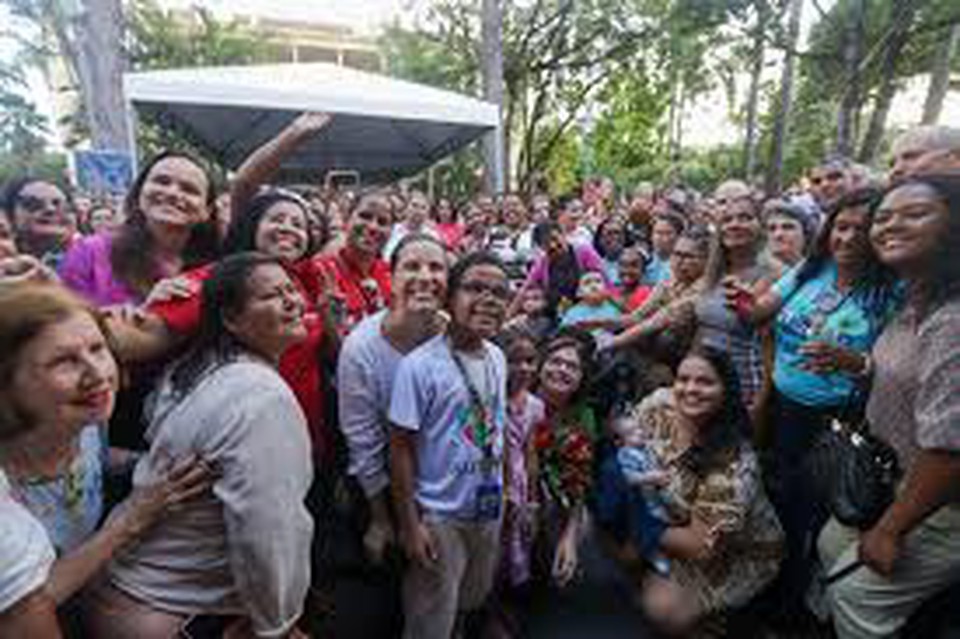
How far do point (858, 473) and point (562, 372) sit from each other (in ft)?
4.66

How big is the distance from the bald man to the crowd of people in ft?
0.04

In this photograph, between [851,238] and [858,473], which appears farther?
[851,238]

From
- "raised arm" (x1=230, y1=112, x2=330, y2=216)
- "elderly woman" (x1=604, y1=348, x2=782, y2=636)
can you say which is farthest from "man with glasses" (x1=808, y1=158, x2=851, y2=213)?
"raised arm" (x1=230, y1=112, x2=330, y2=216)

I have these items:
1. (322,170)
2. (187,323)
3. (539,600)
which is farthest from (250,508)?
(322,170)

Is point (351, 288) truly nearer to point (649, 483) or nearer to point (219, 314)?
point (219, 314)

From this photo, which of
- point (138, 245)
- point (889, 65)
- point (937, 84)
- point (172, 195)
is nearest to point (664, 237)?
point (172, 195)

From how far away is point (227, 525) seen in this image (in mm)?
1521

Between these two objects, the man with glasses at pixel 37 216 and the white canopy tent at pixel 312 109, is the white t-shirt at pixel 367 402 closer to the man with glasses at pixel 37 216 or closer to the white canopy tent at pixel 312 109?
the man with glasses at pixel 37 216

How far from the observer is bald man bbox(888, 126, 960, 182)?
2389 millimetres

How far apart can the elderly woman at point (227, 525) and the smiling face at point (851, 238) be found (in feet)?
7.64

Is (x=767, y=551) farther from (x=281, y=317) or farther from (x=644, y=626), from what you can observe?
(x=281, y=317)

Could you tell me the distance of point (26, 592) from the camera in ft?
3.59

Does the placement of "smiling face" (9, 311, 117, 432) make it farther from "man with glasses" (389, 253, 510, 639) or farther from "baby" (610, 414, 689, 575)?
"baby" (610, 414, 689, 575)

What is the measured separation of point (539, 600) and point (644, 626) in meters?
0.54
